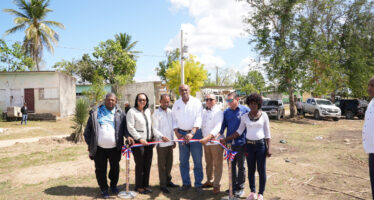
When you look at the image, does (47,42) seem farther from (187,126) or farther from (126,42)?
(187,126)

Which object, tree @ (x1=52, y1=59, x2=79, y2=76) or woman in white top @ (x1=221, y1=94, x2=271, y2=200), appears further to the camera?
tree @ (x1=52, y1=59, x2=79, y2=76)

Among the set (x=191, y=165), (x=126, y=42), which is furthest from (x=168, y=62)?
(x=191, y=165)

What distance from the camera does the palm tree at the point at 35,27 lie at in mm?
27453

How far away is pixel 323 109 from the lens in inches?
819

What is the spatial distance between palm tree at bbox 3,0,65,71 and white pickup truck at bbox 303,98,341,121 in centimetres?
2717

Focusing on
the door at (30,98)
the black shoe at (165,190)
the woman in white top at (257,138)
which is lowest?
the black shoe at (165,190)

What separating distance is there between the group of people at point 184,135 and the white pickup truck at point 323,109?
61.3 ft

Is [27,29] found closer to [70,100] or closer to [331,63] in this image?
[70,100]

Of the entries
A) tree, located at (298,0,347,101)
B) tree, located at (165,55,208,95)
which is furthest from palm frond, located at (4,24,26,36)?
tree, located at (298,0,347,101)

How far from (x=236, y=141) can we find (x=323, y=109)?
19.1 metres

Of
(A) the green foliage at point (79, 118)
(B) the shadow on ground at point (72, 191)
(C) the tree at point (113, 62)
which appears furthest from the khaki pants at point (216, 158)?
(C) the tree at point (113, 62)

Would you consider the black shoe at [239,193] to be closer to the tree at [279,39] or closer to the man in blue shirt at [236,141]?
the man in blue shirt at [236,141]

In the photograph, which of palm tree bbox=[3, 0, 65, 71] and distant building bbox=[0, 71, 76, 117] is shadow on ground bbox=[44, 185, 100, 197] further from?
palm tree bbox=[3, 0, 65, 71]

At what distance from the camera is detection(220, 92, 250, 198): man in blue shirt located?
4.52 m
